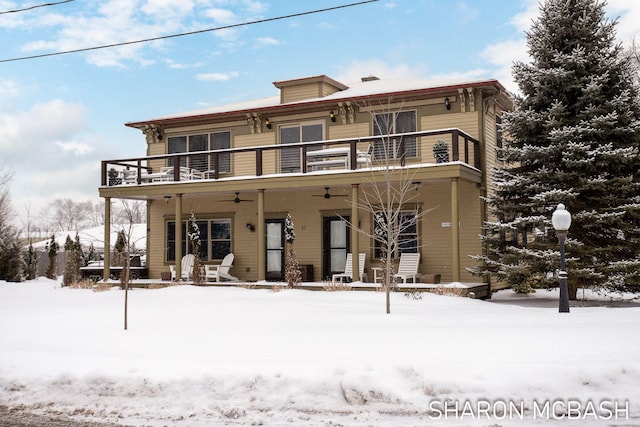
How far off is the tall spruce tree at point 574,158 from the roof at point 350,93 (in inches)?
84.7

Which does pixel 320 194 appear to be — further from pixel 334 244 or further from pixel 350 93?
pixel 350 93

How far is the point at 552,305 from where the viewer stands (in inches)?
619

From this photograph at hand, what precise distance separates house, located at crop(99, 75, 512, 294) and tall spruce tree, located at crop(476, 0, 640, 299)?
51.7 inches

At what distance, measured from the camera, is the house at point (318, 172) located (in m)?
18.2

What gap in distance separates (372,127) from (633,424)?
46.9 ft

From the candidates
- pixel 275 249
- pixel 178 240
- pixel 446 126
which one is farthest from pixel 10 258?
pixel 446 126

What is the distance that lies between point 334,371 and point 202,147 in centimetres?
1600

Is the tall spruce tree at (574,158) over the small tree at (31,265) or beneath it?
over

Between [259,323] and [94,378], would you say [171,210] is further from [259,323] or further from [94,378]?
[94,378]

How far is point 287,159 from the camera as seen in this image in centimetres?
2106

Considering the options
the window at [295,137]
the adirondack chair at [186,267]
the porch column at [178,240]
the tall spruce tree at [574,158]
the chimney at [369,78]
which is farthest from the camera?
the chimney at [369,78]

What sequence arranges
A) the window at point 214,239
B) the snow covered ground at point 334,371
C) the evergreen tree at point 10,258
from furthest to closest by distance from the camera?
1. the evergreen tree at point 10,258
2. the window at point 214,239
3. the snow covered ground at point 334,371

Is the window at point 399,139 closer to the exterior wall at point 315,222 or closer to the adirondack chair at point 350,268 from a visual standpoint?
the exterior wall at point 315,222

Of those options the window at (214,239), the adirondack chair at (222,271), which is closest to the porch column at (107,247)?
the window at (214,239)
